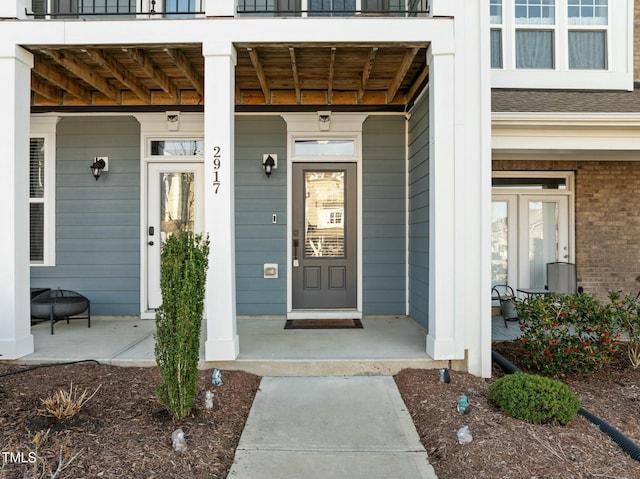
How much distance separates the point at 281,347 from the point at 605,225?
4.91 metres

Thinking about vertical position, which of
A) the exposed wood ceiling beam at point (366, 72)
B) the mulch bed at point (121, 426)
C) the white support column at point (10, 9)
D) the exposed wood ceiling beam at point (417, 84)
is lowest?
the mulch bed at point (121, 426)

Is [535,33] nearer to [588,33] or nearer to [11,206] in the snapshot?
[588,33]

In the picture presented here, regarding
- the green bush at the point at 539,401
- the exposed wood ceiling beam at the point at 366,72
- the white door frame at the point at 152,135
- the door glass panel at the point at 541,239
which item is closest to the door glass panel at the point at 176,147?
the white door frame at the point at 152,135

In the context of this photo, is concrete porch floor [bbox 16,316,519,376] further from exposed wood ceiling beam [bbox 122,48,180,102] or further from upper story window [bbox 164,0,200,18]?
upper story window [bbox 164,0,200,18]

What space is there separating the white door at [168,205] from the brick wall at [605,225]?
15.2ft

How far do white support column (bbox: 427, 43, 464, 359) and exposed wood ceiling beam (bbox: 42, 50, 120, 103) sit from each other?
11.5 ft

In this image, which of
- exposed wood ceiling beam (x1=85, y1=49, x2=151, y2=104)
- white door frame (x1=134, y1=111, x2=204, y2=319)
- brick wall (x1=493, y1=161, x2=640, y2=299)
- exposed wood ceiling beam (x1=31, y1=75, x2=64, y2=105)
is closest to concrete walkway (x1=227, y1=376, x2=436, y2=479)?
white door frame (x1=134, y1=111, x2=204, y2=319)

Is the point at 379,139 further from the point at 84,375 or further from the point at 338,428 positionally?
the point at 84,375

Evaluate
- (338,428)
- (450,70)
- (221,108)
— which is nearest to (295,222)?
(221,108)

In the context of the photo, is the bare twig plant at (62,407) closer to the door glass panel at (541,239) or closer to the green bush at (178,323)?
the green bush at (178,323)

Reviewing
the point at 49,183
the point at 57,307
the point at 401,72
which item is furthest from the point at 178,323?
the point at 49,183

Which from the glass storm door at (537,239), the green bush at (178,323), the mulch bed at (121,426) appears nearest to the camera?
the mulch bed at (121,426)

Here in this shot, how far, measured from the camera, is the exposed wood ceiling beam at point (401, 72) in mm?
4199

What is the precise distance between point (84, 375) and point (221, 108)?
2.47 meters
